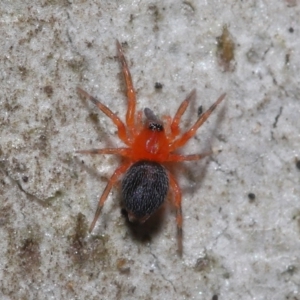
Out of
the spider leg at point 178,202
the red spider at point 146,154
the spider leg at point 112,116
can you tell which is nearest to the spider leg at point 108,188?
the red spider at point 146,154

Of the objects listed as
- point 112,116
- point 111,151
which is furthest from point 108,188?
point 112,116

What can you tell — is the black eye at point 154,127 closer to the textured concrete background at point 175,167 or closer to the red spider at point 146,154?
the red spider at point 146,154

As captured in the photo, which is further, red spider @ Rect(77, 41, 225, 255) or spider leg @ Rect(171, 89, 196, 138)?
spider leg @ Rect(171, 89, 196, 138)

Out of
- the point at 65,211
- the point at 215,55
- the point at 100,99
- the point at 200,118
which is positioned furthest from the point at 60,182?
the point at 215,55

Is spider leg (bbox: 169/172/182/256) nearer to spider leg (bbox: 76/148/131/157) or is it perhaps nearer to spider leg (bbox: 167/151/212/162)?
spider leg (bbox: 167/151/212/162)

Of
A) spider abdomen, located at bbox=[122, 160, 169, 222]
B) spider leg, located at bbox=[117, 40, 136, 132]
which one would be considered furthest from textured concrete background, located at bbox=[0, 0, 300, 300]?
spider abdomen, located at bbox=[122, 160, 169, 222]

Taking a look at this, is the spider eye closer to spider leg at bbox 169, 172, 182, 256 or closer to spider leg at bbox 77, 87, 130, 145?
spider leg at bbox 77, 87, 130, 145

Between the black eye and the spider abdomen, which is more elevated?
the black eye

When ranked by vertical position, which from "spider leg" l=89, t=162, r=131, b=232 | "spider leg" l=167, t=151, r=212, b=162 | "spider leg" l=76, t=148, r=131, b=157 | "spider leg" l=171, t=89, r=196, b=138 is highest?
"spider leg" l=171, t=89, r=196, b=138
